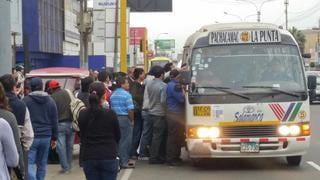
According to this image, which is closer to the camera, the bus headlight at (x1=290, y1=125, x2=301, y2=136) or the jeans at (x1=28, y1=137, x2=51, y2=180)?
the jeans at (x1=28, y1=137, x2=51, y2=180)

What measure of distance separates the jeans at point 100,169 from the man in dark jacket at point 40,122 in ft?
6.62

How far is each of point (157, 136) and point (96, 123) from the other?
5.87 metres

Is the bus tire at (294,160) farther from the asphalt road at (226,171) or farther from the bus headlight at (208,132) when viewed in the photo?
the bus headlight at (208,132)

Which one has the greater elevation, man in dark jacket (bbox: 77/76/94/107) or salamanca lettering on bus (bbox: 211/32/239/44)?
salamanca lettering on bus (bbox: 211/32/239/44)

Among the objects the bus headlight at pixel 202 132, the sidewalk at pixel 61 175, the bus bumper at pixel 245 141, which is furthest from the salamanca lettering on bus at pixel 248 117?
the sidewalk at pixel 61 175

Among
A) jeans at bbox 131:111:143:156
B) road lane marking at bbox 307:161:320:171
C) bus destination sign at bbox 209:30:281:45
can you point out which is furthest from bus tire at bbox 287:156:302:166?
jeans at bbox 131:111:143:156

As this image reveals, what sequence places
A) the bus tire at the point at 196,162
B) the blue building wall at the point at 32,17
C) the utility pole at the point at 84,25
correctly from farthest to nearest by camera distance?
the blue building wall at the point at 32,17 → the utility pole at the point at 84,25 → the bus tire at the point at 196,162

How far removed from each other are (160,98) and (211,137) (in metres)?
1.72

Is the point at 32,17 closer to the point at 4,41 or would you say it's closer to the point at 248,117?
the point at 248,117

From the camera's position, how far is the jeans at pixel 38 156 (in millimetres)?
9211

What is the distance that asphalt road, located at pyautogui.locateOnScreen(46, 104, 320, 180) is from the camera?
1139cm

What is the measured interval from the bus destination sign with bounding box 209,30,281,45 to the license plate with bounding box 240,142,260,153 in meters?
1.97

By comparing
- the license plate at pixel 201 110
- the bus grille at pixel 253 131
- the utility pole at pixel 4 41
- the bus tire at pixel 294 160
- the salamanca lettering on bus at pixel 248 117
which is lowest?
the bus tire at pixel 294 160

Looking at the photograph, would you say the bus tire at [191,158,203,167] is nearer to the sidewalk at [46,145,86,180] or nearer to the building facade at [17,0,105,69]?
the sidewalk at [46,145,86,180]
